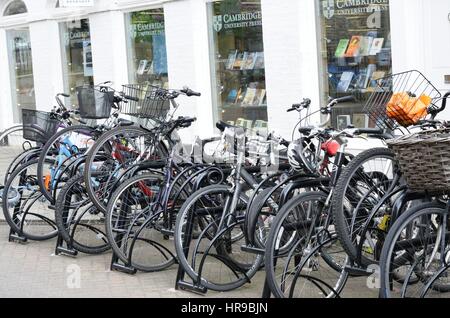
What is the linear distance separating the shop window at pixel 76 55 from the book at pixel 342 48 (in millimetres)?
5328

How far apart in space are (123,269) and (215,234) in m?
1.04

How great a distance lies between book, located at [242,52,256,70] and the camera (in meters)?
11.6

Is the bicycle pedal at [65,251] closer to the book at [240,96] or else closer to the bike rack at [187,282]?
the bike rack at [187,282]

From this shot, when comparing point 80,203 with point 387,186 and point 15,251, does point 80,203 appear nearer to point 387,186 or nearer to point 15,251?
point 15,251

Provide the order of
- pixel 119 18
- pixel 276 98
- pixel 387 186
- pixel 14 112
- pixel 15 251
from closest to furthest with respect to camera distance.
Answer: pixel 387 186 → pixel 15 251 → pixel 276 98 → pixel 119 18 → pixel 14 112

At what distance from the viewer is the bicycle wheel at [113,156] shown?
7613mm

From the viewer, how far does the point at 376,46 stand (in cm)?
980

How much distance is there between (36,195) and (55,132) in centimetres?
67

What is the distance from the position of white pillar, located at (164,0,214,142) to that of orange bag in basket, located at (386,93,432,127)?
6.32 m

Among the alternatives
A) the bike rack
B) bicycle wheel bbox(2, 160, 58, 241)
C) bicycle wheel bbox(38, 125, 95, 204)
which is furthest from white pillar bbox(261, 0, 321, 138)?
the bike rack

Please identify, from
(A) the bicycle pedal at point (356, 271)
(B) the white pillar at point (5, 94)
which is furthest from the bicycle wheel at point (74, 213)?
(B) the white pillar at point (5, 94)

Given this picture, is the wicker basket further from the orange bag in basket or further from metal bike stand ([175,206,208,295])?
metal bike stand ([175,206,208,295])

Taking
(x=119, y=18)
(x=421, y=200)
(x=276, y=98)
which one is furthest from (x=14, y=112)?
(x=421, y=200)
